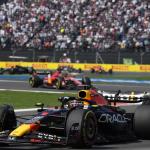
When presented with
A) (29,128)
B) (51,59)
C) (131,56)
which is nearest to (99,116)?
(29,128)

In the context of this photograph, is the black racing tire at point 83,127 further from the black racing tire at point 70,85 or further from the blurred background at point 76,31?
the blurred background at point 76,31

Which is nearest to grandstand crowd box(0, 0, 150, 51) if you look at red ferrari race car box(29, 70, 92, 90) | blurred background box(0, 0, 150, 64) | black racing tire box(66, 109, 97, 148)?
blurred background box(0, 0, 150, 64)

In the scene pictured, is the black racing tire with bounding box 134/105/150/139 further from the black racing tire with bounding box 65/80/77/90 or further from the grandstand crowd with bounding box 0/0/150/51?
the grandstand crowd with bounding box 0/0/150/51

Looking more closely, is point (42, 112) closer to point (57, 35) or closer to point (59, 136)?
point (59, 136)

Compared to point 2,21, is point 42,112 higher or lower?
lower

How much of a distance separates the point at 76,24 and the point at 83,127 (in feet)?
115

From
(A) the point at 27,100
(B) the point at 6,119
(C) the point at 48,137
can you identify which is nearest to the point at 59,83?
(A) the point at 27,100

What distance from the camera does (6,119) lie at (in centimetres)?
843

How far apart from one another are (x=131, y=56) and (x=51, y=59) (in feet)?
24.3

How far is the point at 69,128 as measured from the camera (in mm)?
7738

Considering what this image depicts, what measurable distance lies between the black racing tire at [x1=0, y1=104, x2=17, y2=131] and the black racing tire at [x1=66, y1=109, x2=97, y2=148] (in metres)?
1.12

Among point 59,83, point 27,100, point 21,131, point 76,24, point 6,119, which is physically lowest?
point 27,100

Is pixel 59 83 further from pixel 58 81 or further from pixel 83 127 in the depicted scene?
pixel 83 127

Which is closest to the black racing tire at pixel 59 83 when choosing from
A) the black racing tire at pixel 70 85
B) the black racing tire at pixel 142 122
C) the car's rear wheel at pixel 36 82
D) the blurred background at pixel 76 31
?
the black racing tire at pixel 70 85
